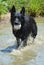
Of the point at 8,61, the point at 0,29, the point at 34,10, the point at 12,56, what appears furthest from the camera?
the point at 34,10

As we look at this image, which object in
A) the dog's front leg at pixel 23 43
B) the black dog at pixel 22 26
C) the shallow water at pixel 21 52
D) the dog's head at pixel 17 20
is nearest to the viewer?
the shallow water at pixel 21 52

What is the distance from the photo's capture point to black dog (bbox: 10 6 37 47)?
7742 mm

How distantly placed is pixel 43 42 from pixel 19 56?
1.68 meters

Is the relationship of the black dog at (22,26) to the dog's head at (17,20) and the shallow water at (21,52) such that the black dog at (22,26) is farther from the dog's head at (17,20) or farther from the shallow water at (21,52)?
the shallow water at (21,52)

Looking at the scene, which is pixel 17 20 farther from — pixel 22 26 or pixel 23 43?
pixel 23 43

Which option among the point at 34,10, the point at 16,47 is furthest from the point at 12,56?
the point at 34,10

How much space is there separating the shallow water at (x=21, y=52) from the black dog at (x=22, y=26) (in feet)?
0.99

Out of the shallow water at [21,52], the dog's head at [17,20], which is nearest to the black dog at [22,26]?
the dog's head at [17,20]

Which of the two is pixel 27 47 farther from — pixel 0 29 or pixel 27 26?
pixel 0 29

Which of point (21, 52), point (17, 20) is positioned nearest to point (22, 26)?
point (17, 20)

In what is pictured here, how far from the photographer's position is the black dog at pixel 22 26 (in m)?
7.74

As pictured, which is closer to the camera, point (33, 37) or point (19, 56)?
point (19, 56)

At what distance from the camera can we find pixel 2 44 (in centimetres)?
891

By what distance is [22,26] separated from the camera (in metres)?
8.23
